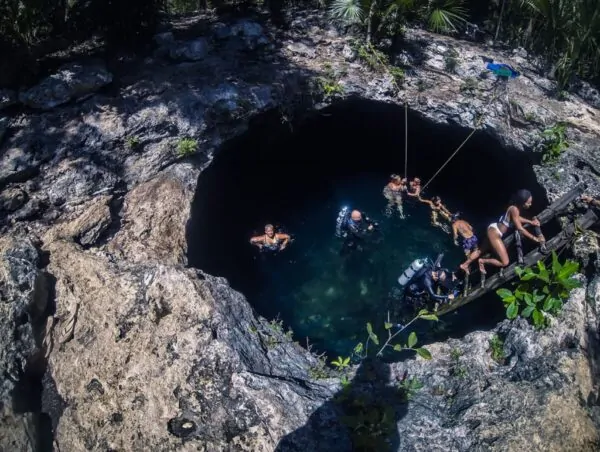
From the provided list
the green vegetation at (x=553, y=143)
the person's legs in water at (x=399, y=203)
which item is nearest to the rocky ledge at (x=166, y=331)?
the green vegetation at (x=553, y=143)

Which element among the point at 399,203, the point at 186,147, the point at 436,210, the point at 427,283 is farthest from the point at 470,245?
the point at 186,147

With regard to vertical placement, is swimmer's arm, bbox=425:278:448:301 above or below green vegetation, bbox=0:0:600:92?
below

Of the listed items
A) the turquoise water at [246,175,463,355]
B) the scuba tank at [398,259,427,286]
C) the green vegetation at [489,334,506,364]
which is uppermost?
the green vegetation at [489,334,506,364]

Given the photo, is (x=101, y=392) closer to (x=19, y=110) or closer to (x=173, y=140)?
(x=173, y=140)

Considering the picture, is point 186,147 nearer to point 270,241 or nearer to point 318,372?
point 270,241

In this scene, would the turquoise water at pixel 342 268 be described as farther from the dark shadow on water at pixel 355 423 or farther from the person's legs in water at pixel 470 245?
the dark shadow on water at pixel 355 423

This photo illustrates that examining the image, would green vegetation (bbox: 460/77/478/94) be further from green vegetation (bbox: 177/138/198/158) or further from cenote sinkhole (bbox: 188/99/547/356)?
green vegetation (bbox: 177/138/198/158)

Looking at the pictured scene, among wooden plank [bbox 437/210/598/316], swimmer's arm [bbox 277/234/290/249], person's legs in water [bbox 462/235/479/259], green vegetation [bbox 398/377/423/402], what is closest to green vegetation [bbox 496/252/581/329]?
wooden plank [bbox 437/210/598/316]

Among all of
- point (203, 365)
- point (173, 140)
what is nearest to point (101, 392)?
point (203, 365)
